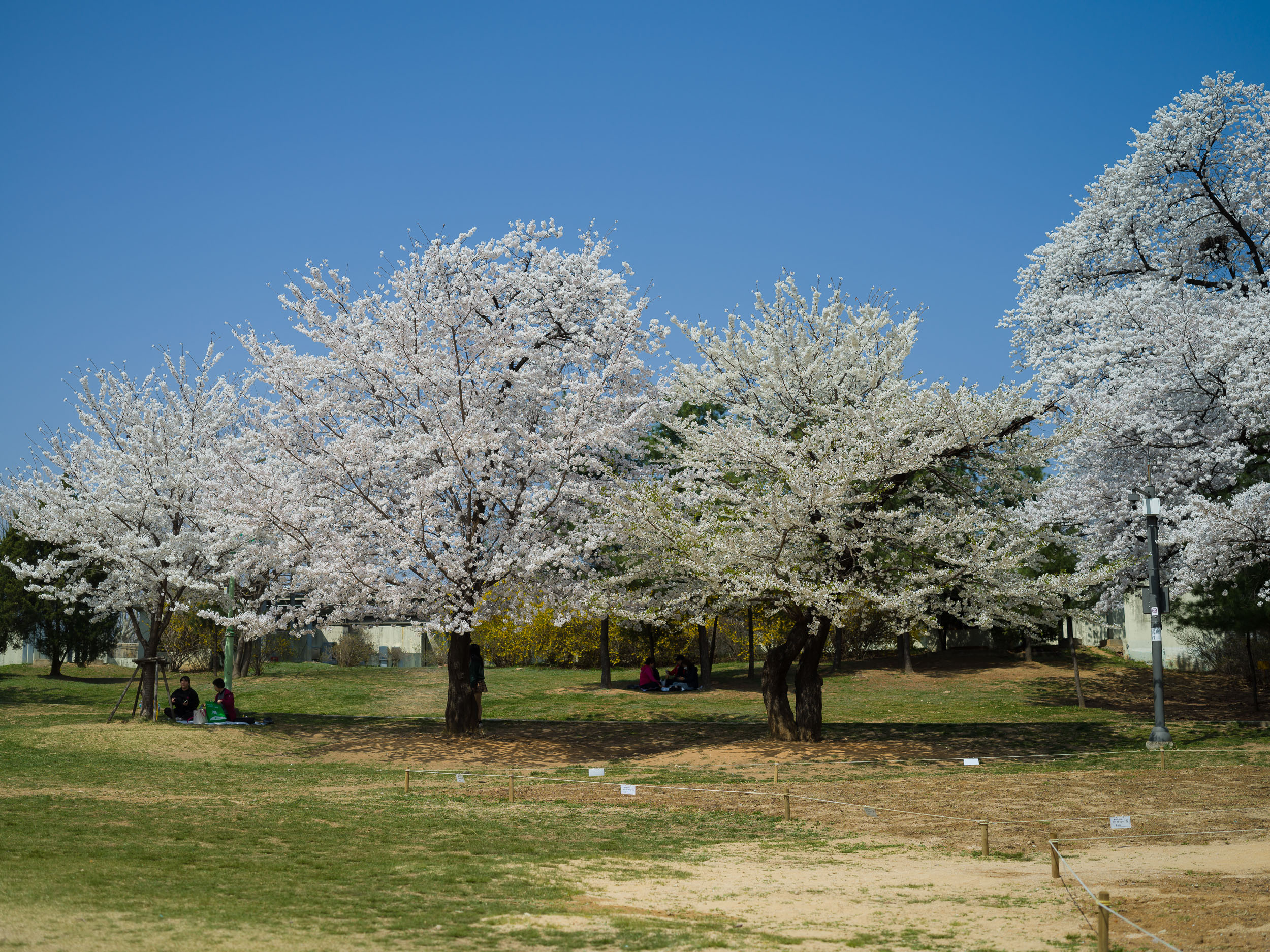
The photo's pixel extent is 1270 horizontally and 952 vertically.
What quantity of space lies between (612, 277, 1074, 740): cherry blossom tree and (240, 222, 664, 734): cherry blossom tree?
1408mm

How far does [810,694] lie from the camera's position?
20.5 metres

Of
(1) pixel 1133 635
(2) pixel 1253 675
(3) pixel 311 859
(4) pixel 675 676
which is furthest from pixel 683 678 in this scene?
(3) pixel 311 859

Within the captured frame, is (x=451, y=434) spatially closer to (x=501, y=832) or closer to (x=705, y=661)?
(x=501, y=832)

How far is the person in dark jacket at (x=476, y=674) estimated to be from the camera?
2170cm

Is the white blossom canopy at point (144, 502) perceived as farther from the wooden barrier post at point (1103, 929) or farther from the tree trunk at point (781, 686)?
the wooden barrier post at point (1103, 929)

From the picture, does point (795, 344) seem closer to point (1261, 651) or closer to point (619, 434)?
point (619, 434)

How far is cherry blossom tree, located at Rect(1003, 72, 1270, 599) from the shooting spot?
64.2ft

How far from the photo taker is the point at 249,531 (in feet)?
67.0

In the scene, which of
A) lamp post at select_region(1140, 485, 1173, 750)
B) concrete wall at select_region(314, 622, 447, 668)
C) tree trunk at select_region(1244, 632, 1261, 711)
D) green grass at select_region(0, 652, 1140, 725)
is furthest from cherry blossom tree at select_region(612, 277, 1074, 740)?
concrete wall at select_region(314, 622, 447, 668)

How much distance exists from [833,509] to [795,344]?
3.82m

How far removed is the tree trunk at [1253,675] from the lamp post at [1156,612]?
24.1 ft

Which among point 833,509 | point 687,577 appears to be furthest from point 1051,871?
point 687,577

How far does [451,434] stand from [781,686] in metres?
7.88

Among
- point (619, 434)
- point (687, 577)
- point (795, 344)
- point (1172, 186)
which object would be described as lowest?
point (687, 577)
